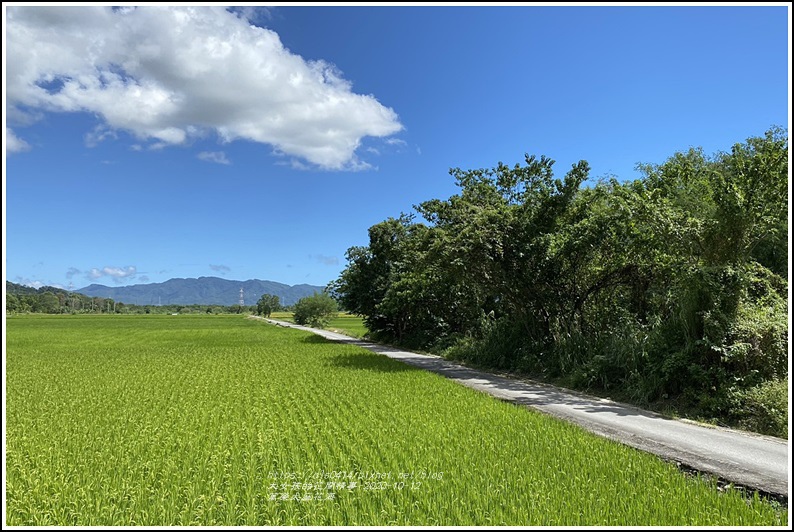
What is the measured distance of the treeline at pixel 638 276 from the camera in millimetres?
9938

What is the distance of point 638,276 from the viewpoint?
15938mm

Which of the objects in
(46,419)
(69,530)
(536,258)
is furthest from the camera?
(536,258)

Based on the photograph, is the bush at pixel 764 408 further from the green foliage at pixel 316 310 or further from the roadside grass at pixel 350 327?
the green foliage at pixel 316 310

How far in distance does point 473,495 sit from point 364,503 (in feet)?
3.56

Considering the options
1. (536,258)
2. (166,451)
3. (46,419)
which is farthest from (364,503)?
(536,258)

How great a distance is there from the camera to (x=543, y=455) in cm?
659

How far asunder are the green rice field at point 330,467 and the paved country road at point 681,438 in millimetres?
642

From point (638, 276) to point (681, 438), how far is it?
8.96 metres

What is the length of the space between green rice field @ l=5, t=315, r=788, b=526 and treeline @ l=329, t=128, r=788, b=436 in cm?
370

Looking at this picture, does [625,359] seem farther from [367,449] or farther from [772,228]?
[367,449]

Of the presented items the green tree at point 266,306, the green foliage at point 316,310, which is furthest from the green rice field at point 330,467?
the green tree at point 266,306

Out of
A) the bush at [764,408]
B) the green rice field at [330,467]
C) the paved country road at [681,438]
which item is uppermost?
the bush at [764,408]

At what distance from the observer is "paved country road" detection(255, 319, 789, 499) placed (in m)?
6.16

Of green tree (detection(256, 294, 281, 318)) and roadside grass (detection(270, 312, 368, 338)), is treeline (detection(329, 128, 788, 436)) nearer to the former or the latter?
roadside grass (detection(270, 312, 368, 338))
